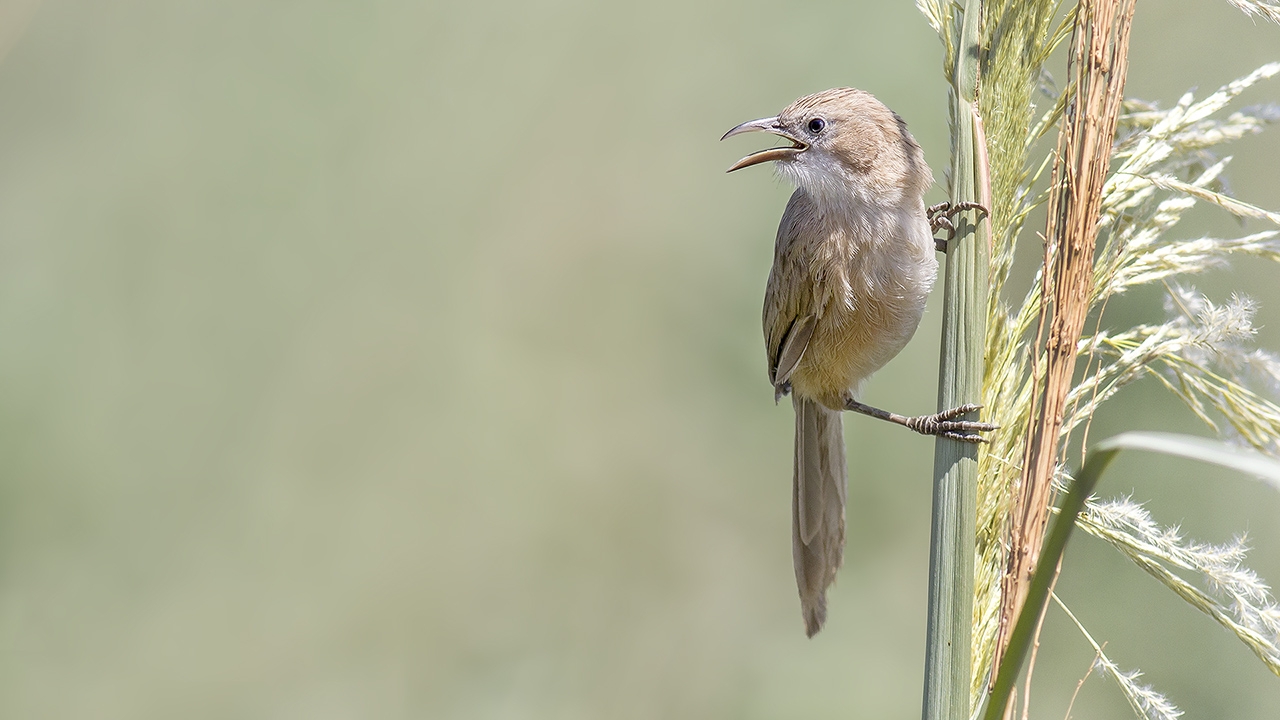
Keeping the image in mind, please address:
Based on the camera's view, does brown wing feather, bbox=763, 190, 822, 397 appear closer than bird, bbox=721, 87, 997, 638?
No

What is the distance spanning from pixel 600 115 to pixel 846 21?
1.36m

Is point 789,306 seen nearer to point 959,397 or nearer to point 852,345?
point 852,345

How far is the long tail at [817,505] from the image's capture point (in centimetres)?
220

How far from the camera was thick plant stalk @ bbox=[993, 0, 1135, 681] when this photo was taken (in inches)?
46.5

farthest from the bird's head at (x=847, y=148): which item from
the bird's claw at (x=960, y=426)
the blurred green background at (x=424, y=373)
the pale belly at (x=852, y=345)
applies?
the blurred green background at (x=424, y=373)

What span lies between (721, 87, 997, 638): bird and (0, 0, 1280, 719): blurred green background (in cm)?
117

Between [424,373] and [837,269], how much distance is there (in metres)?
2.58

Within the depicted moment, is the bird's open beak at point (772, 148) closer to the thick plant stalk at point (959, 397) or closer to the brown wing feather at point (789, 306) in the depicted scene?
the brown wing feather at point (789, 306)

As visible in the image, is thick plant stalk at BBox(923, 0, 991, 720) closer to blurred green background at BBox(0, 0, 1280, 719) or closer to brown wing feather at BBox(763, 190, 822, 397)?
brown wing feather at BBox(763, 190, 822, 397)

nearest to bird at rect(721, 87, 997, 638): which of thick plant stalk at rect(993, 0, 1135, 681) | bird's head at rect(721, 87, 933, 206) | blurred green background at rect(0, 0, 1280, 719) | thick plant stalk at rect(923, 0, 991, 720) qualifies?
bird's head at rect(721, 87, 933, 206)

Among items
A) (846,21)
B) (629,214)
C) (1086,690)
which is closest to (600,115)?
(629,214)

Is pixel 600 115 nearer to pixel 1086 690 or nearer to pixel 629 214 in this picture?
pixel 629 214

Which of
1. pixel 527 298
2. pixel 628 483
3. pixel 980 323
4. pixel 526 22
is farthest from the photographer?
pixel 526 22

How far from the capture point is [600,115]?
4566 millimetres
